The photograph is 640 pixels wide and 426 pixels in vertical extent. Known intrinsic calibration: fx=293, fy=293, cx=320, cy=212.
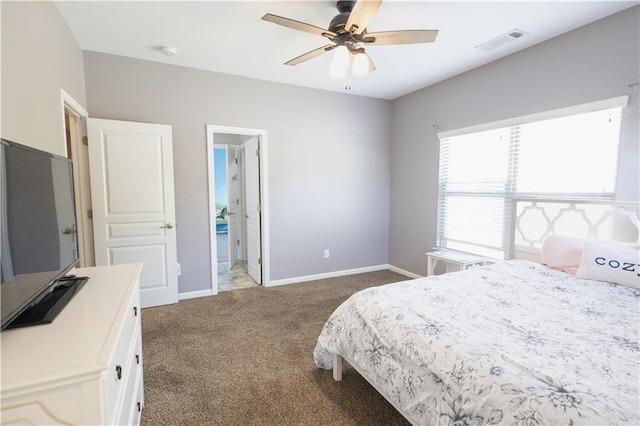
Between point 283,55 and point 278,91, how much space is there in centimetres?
81

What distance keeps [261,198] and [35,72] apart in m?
2.43

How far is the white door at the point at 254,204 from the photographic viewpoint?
3.97 m

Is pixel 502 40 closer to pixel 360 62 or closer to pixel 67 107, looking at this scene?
pixel 360 62

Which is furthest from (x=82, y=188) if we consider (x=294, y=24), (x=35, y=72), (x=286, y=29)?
(x=294, y=24)

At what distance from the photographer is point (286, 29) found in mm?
2568

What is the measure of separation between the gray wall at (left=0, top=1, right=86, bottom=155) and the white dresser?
105 centimetres

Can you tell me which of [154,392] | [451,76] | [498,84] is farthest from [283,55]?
[154,392]

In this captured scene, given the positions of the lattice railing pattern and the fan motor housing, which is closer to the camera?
the fan motor housing

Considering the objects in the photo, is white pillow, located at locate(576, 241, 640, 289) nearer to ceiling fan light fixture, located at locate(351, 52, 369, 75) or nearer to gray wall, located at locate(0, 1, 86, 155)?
ceiling fan light fixture, located at locate(351, 52, 369, 75)

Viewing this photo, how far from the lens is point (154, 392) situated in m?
1.93

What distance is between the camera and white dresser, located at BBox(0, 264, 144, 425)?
2.44 ft

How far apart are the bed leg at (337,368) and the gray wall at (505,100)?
2.51m

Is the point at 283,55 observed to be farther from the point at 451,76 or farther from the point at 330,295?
the point at 330,295

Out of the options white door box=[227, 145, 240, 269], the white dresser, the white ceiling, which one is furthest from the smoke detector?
the white dresser
